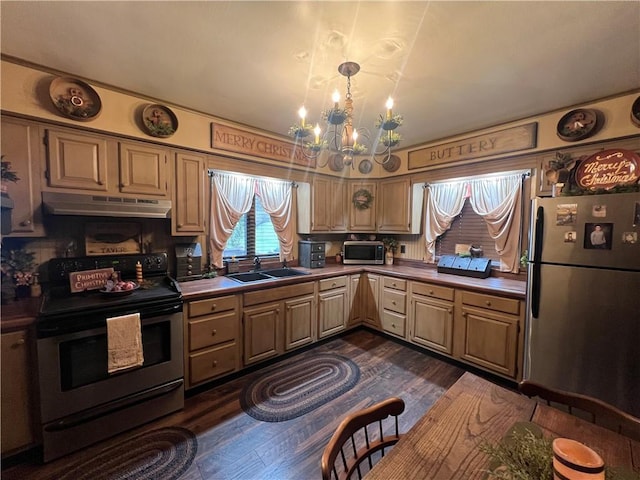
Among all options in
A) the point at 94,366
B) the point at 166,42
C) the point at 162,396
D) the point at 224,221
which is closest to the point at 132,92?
the point at 166,42

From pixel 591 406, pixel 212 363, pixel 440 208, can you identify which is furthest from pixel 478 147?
pixel 212 363

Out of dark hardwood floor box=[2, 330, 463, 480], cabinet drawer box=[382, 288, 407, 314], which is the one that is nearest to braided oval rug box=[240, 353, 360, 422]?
dark hardwood floor box=[2, 330, 463, 480]

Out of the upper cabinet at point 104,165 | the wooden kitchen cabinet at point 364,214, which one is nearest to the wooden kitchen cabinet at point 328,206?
the wooden kitchen cabinet at point 364,214

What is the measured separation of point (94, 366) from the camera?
5.89 feet

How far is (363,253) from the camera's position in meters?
3.86

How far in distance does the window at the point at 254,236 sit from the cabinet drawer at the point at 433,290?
1.81 metres

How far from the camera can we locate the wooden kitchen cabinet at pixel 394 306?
3.26 m

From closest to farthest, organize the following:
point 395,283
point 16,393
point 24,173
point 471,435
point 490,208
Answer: point 471,435 → point 16,393 → point 24,173 → point 490,208 → point 395,283

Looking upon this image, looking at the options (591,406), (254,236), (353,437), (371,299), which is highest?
(254,236)

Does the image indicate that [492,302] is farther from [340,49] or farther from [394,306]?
[340,49]

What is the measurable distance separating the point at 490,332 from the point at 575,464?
7.33 feet

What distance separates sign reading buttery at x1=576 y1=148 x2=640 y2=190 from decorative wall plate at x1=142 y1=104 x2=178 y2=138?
3423mm

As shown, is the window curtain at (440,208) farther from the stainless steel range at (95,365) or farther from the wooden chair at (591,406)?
the stainless steel range at (95,365)

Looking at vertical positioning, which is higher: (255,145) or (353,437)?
(255,145)
